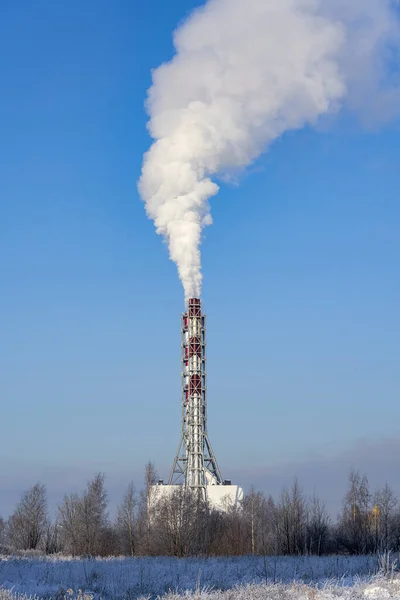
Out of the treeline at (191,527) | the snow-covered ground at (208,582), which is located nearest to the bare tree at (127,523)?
the treeline at (191,527)

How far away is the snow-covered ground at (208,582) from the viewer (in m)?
10.9

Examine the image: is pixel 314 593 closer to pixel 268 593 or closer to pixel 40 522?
pixel 268 593

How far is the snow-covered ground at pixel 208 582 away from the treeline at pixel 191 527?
51.0 ft

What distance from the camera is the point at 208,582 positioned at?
13.7m

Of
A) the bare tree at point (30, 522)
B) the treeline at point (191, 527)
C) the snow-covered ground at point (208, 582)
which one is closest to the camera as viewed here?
the snow-covered ground at point (208, 582)

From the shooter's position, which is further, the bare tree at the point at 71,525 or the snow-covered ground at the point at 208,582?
the bare tree at the point at 71,525

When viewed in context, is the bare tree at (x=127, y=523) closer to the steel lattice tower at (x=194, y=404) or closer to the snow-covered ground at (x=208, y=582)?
the steel lattice tower at (x=194, y=404)

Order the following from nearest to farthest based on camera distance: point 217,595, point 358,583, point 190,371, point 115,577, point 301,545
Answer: point 217,595
point 358,583
point 115,577
point 301,545
point 190,371

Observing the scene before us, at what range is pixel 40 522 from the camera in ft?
160

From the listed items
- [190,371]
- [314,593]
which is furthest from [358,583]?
[190,371]

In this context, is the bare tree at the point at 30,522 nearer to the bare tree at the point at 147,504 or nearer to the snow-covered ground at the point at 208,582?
the bare tree at the point at 147,504

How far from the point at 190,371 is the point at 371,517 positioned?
18428mm

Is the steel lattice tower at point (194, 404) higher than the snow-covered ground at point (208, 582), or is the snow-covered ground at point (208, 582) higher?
the steel lattice tower at point (194, 404)

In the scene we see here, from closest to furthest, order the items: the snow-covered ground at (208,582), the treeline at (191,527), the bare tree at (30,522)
Answer: the snow-covered ground at (208,582) < the treeline at (191,527) < the bare tree at (30,522)
